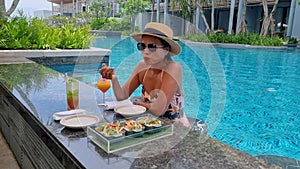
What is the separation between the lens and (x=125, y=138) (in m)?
1.12

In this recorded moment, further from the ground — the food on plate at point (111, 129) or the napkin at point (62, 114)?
the food on plate at point (111, 129)

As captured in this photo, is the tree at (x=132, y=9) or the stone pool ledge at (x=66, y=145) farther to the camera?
the tree at (x=132, y=9)

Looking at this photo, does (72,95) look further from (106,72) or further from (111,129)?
(111,129)

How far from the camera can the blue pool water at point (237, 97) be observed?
257 cm

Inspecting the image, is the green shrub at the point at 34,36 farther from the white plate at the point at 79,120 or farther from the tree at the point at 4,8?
the white plate at the point at 79,120

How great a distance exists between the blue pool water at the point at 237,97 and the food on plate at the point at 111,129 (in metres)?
0.91

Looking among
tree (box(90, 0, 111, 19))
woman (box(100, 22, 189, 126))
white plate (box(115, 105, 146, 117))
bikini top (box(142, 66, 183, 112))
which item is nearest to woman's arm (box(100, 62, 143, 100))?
woman (box(100, 22, 189, 126))

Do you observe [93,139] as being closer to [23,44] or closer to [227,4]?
[23,44]

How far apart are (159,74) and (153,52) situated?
20 cm

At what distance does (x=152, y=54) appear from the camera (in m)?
1.76

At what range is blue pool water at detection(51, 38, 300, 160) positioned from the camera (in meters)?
2.57

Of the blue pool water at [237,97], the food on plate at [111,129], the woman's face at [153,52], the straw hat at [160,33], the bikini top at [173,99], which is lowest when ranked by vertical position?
the blue pool water at [237,97]

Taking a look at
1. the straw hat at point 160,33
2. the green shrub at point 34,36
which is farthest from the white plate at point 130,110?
the green shrub at point 34,36

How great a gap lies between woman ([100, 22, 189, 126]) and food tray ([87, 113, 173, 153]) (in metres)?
0.36
